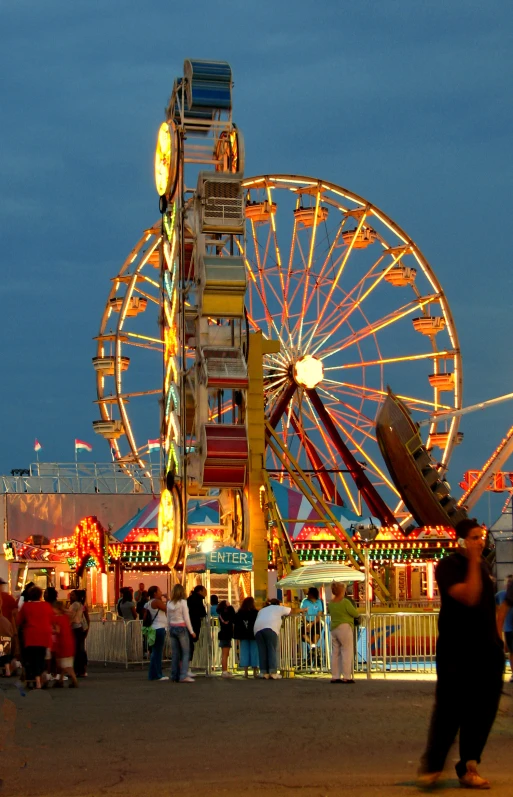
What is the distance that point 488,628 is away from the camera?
7.53 metres

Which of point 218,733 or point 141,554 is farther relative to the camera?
point 141,554

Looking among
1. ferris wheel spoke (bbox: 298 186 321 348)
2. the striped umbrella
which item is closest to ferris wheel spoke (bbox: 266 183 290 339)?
ferris wheel spoke (bbox: 298 186 321 348)

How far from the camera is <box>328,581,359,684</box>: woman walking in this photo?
17578mm

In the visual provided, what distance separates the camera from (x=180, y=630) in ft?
61.5

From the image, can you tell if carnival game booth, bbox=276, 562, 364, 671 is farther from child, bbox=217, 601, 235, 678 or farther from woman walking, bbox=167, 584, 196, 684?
woman walking, bbox=167, 584, 196, 684

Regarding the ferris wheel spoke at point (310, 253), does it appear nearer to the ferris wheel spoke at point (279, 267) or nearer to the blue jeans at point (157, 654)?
the ferris wheel spoke at point (279, 267)

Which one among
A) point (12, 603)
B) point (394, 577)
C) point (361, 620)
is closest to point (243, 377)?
point (394, 577)

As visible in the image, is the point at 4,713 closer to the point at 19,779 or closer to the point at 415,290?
the point at 19,779

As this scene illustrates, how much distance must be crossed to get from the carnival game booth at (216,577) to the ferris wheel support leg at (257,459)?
0.51 meters

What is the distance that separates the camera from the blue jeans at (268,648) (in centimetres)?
1969

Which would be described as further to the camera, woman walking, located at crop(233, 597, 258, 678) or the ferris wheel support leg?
the ferris wheel support leg

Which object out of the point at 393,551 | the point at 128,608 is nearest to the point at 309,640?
the point at 128,608

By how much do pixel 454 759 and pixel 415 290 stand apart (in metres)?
33.3

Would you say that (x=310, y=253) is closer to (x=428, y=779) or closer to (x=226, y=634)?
(x=226, y=634)
